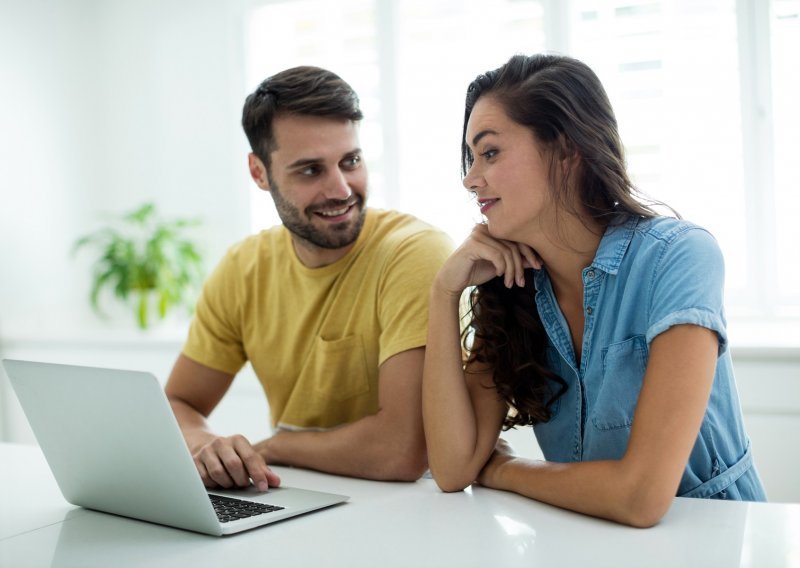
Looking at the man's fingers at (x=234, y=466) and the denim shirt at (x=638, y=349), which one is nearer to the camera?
the denim shirt at (x=638, y=349)

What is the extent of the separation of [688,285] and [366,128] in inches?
95.0

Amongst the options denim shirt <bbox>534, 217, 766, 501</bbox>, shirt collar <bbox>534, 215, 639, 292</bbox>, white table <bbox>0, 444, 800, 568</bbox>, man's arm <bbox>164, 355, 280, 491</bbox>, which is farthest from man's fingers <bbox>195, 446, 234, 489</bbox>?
shirt collar <bbox>534, 215, 639, 292</bbox>

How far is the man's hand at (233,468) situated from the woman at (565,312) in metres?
0.28

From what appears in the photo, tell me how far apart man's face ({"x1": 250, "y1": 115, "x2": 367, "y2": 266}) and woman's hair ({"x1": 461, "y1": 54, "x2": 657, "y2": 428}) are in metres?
0.45

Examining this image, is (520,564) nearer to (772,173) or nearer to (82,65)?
(772,173)

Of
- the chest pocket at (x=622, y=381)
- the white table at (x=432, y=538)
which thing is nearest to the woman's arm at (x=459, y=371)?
the white table at (x=432, y=538)

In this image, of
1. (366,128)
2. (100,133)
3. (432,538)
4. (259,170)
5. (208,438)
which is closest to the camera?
(432,538)

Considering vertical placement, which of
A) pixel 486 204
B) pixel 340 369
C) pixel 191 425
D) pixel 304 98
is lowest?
pixel 191 425

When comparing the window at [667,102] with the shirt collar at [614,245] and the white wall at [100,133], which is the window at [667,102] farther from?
the shirt collar at [614,245]

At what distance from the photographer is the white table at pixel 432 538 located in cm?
107

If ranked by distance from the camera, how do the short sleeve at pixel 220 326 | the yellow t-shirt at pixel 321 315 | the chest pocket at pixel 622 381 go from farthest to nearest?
the short sleeve at pixel 220 326
the yellow t-shirt at pixel 321 315
the chest pocket at pixel 622 381

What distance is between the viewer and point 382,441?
1599mm

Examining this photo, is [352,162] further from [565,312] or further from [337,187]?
[565,312]

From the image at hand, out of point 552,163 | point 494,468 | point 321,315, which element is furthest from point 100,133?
point 494,468
